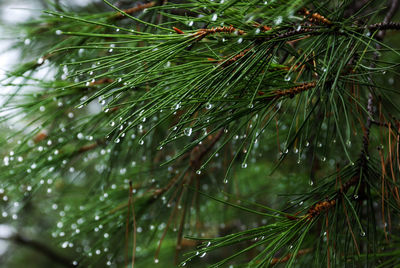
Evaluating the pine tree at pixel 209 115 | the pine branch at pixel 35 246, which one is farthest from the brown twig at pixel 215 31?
the pine branch at pixel 35 246

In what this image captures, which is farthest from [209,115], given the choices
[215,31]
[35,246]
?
[35,246]

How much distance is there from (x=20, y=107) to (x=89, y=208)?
35cm

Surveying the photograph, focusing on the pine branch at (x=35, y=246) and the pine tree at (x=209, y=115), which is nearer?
the pine tree at (x=209, y=115)

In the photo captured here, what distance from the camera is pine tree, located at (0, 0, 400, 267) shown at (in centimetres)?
62

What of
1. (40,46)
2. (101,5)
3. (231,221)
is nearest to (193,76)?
(40,46)

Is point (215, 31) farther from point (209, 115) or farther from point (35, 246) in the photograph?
point (35, 246)

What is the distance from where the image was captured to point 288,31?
633 mm

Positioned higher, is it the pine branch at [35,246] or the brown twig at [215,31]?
the brown twig at [215,31]

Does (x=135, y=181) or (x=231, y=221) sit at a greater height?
(x=135, y=181)

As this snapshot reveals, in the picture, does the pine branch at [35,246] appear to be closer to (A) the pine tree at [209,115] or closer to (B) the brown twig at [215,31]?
(A) the pine tree at [209,115]

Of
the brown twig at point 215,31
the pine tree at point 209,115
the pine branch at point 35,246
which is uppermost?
the brown twig at point 215,31

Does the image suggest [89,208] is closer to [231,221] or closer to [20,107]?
[20,107]

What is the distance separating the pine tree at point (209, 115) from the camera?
62 cm

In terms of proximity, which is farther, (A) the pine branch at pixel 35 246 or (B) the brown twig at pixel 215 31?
(A) the pine branch at pixel 35 246
